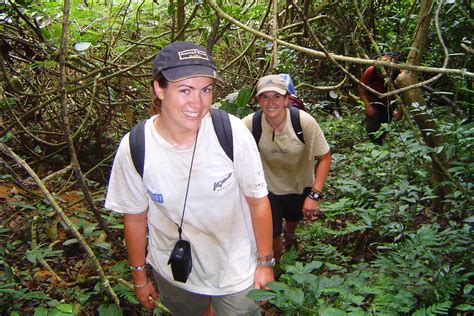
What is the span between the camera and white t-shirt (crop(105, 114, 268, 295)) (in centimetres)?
182

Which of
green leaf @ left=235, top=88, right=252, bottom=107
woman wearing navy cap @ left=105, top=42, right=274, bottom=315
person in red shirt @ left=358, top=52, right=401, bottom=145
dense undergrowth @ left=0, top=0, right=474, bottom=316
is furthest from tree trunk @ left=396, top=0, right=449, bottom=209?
person in red shirt @ left=358, top=52, right=401, bottom=145

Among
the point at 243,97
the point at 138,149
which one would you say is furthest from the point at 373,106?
the point at 138,149

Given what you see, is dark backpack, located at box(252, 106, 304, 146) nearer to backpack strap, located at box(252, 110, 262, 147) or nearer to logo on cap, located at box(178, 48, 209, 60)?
backpack strap, located at box(252, 110, 262, 147)

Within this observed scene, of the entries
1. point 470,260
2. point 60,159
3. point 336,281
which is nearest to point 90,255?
point 336,281

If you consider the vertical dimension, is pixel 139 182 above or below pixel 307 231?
above

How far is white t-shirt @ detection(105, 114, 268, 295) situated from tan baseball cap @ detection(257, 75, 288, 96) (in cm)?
100

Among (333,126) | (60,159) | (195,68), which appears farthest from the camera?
(333,126)

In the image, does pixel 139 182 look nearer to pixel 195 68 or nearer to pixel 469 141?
pixel 195 68

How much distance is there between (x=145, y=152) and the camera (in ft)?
5.95

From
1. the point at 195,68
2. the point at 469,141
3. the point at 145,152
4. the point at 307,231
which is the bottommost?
the point at 307,231

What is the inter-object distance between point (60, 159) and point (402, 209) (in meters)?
3.80

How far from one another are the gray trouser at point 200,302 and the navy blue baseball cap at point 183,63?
42.5 inches

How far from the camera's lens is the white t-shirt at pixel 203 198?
5.97 ft

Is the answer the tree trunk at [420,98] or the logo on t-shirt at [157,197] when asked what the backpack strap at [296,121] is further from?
the logo on t-shirt at [157,197]
